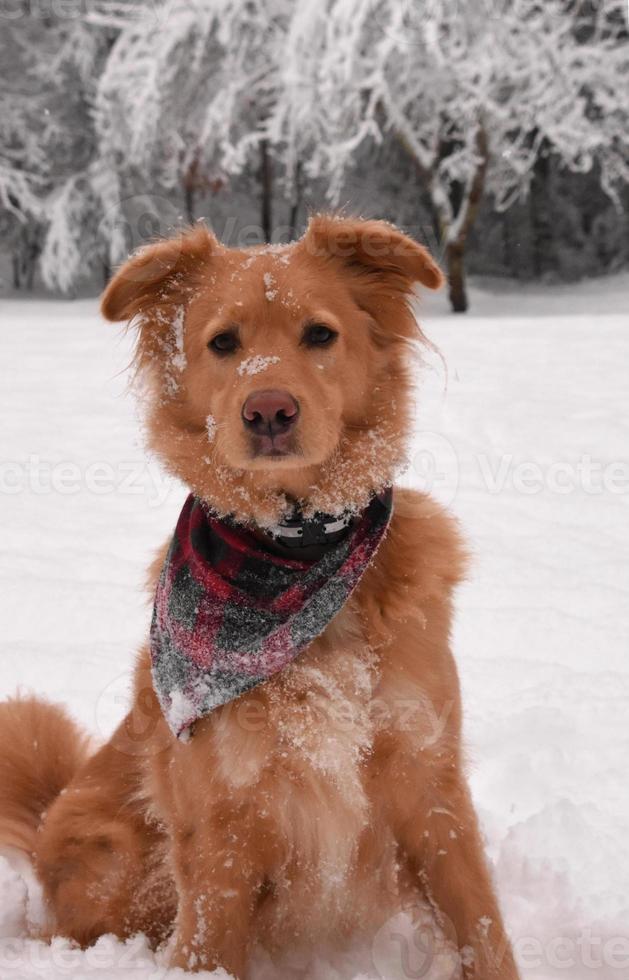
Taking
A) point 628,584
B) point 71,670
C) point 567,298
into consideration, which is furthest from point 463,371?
point 567,298

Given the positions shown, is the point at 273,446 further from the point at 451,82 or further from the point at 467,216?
the point at 451,82

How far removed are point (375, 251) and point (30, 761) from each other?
70.7 inches

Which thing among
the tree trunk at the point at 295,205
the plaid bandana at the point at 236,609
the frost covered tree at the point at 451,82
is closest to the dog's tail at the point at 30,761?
the plaid bandana at the point at 236,609

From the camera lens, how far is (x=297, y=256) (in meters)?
2.34

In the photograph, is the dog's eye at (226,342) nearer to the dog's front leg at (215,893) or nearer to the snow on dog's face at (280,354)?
the snow on dog's face at (280,354)

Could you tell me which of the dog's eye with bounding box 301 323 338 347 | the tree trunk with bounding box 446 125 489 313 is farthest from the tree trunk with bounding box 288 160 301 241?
the dog's eye with bounding box 301 323 338 347

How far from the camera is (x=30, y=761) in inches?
102

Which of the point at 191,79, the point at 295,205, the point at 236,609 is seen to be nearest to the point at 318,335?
the point at 236,609

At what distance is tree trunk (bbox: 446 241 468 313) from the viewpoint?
599 inches

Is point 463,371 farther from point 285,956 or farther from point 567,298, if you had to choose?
point 567,298

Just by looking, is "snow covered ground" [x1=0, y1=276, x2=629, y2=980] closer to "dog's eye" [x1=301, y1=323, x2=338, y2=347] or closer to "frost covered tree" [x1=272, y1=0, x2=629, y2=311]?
"dog's eye" [x1=301, y1=323, x2=338, y2=347]

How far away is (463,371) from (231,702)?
295 inches

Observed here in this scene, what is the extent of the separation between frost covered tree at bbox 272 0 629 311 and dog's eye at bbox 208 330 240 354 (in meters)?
13.2

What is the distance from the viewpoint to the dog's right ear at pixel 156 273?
2270 millimetres
